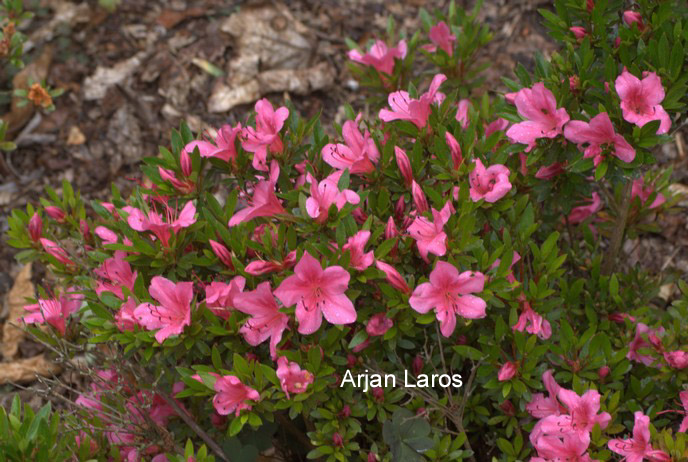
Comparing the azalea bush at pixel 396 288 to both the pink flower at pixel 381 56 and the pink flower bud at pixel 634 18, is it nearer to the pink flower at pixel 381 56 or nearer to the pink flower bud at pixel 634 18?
the pink flower bud at pixel 634 18

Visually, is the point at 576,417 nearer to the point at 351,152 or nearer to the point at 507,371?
the point at 507,371

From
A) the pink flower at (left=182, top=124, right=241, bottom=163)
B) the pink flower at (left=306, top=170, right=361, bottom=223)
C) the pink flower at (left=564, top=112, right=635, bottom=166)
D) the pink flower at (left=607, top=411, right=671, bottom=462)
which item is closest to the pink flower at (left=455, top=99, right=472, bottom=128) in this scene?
the pink flower at (left=564, top=112, right=635, bottom=166)

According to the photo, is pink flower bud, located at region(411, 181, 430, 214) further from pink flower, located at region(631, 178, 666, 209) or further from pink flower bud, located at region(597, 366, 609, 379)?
pink flower, located at region(631, 178, 666, 209)

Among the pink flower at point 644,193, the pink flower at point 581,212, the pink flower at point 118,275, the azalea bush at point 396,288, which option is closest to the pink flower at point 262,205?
the azalea bush at point 396,288

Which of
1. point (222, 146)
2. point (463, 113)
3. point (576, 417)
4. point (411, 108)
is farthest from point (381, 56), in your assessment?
point (576, 417)

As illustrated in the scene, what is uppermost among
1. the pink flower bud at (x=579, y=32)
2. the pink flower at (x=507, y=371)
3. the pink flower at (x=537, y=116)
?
→ the pink flower bud at (x=579, y=32)

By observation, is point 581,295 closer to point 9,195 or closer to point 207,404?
point 207,404
